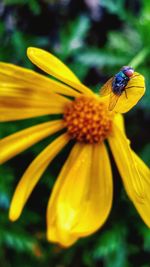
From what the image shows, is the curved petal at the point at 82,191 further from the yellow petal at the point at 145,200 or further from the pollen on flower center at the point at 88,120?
the yellow petal at the point at 145,200

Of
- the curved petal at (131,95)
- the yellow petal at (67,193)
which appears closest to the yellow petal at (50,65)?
the curved petal at (131,95)

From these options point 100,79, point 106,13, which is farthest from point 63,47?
point 106,13

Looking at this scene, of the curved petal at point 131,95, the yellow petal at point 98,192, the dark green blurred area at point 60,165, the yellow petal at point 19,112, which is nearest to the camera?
the curved petal at point 131,95

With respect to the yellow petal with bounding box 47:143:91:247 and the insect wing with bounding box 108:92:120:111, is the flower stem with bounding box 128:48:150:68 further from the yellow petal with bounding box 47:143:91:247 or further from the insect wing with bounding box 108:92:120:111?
the insect wing with bounding box 108:92:120:111

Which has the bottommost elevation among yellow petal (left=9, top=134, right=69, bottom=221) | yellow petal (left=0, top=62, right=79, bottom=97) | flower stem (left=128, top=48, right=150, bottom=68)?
yellow petal (left=9, top=134, right=69, bottom=221)

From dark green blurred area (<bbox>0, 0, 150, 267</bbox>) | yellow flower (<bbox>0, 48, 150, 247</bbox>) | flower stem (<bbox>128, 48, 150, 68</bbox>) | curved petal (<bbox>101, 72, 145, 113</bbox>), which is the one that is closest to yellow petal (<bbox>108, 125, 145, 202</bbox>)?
yellow flower (<bbox>0, 48, 150, 247</bbox>)

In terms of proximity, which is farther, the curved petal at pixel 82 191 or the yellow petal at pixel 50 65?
the curved petal at pixel 82 191

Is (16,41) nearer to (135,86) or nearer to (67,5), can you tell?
(67,5)

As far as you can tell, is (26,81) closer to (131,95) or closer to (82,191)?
(131,95)
